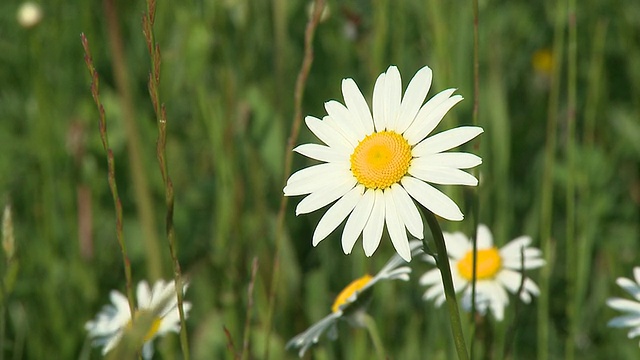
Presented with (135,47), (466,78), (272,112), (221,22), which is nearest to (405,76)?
(466,78)

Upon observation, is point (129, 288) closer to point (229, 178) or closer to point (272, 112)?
point (229, 178)

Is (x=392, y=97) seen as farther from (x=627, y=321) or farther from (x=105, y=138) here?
(x=627, y=321)

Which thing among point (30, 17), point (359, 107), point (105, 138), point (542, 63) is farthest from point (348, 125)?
point (542, 63)

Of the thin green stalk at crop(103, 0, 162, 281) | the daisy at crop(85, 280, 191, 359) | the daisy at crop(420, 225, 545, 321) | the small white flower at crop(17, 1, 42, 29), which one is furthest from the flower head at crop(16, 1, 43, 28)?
the daisy at crop(420, 225, 545, 321)

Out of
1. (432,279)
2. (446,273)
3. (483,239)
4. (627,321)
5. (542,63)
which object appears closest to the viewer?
(446,273)

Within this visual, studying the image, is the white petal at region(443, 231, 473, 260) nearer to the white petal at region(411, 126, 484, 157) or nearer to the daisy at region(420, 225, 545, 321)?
the daisy at region(420, 225, 545, 321)

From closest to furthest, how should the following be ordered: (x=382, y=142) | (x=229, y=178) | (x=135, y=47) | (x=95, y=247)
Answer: (x=382, y=142)
(x=229, y=178)
(x=95, y=247)
(x=135, y=47)
